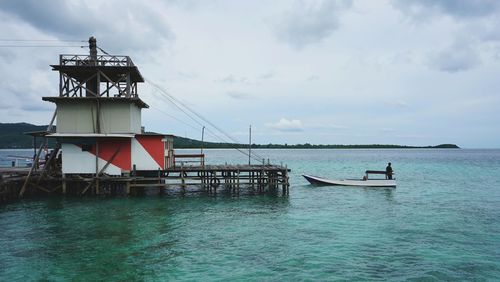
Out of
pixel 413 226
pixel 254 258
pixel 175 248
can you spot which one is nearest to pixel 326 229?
pixel 413 226

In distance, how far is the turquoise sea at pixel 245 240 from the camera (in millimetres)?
15586

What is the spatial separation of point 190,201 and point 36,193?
1459 cm

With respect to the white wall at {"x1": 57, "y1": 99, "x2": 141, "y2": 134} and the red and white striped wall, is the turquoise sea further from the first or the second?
the white wall at {"x1": 57, "y1": 99, "x2": 141, "y2": 134}

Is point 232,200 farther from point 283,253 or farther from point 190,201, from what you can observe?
point 283,253

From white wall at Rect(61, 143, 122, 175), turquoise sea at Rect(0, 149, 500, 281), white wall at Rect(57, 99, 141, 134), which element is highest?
white wall at Rect(57, 99, 141, 134)

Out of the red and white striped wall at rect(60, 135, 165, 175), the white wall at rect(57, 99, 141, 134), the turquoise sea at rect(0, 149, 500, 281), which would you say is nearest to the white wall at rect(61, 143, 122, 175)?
the red and white striped wall at rect(60, 135, 165, 175)

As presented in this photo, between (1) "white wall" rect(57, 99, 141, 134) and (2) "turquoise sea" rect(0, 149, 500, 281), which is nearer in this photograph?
(2) "turquoise sea" rect(0, 149, 500, 281)

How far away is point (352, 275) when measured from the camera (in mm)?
15227

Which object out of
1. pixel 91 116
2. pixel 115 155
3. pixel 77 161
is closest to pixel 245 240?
pixel 115 155

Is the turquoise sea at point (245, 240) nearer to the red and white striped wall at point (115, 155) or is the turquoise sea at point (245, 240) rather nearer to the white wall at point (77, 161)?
the white wall at point (77, 161)

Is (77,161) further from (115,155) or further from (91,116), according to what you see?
(91,116)

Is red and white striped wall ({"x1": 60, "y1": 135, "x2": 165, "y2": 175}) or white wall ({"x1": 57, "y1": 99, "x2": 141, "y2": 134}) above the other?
white wall ({"x1": 57, "y1": 99, "x2": 141, "y2": 134})

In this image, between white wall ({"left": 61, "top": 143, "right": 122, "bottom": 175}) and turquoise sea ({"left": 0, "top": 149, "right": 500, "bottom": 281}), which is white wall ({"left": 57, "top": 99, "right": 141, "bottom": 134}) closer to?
white wall ({"left": 61, "top": 143, "right": 122, "bottom": 175})

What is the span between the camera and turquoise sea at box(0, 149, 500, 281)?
15.6 m
